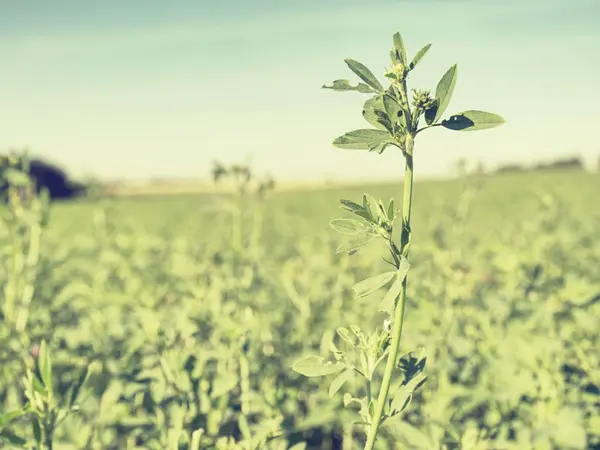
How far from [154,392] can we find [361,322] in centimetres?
130

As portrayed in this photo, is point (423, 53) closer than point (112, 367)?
Yes

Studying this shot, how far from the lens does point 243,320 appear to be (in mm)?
2408

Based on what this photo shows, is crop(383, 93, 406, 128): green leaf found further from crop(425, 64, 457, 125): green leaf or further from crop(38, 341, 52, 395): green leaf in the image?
crop(38, 341, 52, 395): green leaf

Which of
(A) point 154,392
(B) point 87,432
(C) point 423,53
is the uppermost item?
(C) point 423,53

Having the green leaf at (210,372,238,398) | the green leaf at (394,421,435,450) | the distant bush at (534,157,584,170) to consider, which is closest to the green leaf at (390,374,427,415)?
the green leaf at (394,421,435,450)

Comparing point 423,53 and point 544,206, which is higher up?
point 423,53

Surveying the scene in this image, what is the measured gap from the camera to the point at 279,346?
8.99 ft

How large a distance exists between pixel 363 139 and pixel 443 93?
0.50 ft

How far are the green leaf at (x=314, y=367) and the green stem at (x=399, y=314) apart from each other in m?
0.11

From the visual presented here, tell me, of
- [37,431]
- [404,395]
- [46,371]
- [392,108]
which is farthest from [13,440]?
[392,108]

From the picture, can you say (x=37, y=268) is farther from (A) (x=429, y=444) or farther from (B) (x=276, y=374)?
(A) (x=429, y=444)

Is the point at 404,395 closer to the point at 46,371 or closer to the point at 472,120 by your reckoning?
the point at 472,120

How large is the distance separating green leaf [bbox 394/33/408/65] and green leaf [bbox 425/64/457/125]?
0.08m

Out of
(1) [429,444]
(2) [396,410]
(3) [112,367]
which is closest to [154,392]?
(3) [112,367]
